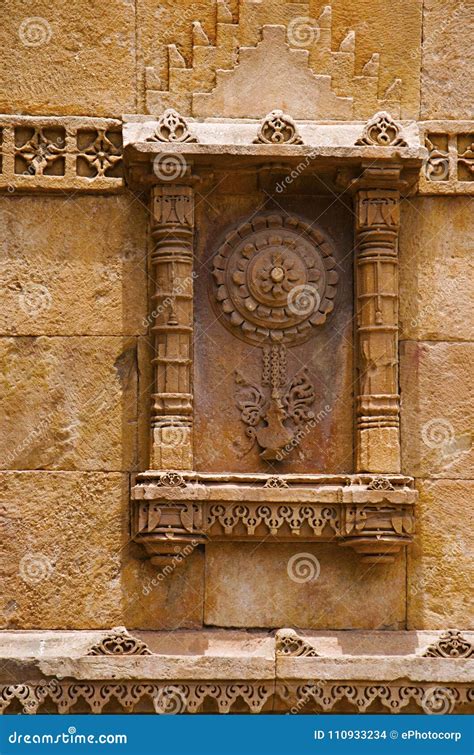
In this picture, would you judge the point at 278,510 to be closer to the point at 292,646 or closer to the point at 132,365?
the point at 292,646

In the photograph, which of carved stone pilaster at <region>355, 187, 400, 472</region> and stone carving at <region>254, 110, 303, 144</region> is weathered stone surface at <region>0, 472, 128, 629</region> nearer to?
carved stone pilaster at <region>355, 187, 400, 472</region>

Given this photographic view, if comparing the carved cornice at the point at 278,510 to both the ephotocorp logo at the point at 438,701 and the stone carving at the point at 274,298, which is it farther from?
the ephotocorp logo at the point at 438,701

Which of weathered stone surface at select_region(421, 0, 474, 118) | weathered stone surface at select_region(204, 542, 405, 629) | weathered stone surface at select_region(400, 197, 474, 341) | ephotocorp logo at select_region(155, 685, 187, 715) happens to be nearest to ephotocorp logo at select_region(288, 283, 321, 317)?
weathered stone surface at select_region(400, 197, 474, 341)

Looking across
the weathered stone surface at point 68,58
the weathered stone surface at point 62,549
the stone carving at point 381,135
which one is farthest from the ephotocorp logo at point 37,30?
the weathered stone surface at point 62,549

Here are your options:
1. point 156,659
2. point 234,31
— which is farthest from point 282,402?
point 234,31

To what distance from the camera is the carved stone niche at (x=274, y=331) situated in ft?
28.7

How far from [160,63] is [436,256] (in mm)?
1951

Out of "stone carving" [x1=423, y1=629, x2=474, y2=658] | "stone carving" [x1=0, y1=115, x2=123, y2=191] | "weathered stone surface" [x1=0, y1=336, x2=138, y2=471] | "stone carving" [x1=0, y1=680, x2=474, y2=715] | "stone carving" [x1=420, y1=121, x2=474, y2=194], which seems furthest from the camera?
"stone carving" [x1=420, y1=121, x2=474, y2=194]

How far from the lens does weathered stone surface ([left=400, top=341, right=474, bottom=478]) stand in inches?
354

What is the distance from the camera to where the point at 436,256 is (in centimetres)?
913

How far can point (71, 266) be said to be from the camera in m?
9.03

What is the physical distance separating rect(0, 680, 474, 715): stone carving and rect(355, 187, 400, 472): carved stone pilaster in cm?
Result: 123

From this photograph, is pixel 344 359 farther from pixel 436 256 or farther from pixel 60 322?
pixel 60 322

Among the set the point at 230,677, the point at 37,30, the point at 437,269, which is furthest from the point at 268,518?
the point at 37,30
